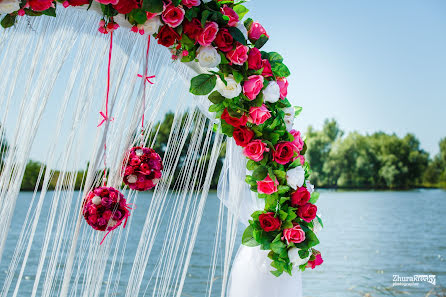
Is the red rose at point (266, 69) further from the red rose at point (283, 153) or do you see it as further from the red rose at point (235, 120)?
the red rose at point (283, 153)

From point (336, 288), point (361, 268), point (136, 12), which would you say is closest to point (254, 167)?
point (136, 12)

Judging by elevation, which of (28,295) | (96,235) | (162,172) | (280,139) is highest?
(280,139)

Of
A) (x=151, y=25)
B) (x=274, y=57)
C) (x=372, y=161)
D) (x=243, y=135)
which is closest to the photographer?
(x=151, y=25)

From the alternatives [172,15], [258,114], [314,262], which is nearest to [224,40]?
[172,15]

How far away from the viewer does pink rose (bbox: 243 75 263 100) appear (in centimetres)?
235

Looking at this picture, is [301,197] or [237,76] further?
[301,197]

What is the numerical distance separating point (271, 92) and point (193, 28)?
53 centimetres

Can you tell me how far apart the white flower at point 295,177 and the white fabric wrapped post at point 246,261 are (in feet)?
0.80

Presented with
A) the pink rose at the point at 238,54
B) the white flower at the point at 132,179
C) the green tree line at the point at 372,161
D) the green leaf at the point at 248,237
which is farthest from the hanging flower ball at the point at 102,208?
the green tree line at the point at 372,161

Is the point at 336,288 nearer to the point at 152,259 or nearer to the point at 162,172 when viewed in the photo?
the point at 152,259

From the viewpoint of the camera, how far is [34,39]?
2.10 metres

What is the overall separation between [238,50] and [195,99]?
1.34ft

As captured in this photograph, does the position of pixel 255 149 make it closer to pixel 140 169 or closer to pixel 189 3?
pixel 140 169

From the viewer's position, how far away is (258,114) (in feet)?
7.86
